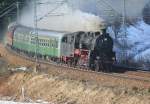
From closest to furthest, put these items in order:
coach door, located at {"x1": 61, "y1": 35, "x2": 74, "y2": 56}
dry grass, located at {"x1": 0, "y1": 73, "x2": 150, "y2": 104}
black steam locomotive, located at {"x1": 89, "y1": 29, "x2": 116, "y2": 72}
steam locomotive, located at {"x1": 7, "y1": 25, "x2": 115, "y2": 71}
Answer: dry grass, located at {"x1": 0, "y1": 73, "x2": 150, "y2": 104}, black steam locomotive, located at {"x1": 89, "y1": 29, "x2": 116, "y2": 72}, steam locomotive, located at {"x1": 7, "y1": 25, "x2": 115, "y2": 71}, coach door, located at {"x1": 61, "y1": 35, "x2": 74, "y2": 56}

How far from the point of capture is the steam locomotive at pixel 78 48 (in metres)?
36.9

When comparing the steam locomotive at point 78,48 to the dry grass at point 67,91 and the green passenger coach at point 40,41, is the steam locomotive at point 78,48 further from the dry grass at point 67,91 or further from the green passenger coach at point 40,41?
the dry grass at point 67,91

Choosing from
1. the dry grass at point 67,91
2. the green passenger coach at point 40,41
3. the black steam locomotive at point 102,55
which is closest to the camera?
the dry grass at point 67,91

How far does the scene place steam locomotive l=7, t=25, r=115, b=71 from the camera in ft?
121

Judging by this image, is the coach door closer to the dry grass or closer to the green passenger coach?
the green passenger coach

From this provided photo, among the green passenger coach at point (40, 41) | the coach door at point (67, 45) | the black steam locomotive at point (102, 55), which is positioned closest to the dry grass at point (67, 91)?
the black steam locomotive at point (102, 55)

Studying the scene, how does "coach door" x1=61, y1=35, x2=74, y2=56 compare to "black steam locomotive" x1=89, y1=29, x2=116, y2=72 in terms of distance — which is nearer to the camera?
"black steam locomotive" x1=89, y1=29, x2=116, y2=72

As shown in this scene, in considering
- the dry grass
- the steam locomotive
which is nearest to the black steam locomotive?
the steam locomotive

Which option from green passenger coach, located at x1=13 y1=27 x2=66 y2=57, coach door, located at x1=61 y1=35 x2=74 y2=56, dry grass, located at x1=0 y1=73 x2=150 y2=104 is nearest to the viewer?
dry grass, located at x1=0 y1=73 x2=150 y2=104

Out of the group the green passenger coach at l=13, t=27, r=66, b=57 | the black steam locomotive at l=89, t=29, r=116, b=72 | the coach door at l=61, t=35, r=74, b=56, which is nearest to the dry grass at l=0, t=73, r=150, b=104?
the black steam locomotive at l=89, t=29, r=116, b=72

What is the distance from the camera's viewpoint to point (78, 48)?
124 ft

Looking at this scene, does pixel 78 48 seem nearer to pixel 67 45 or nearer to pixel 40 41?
pixel 67 45

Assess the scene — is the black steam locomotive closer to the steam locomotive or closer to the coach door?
the steam locomotive

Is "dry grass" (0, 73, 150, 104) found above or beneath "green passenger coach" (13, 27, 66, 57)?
beneath
